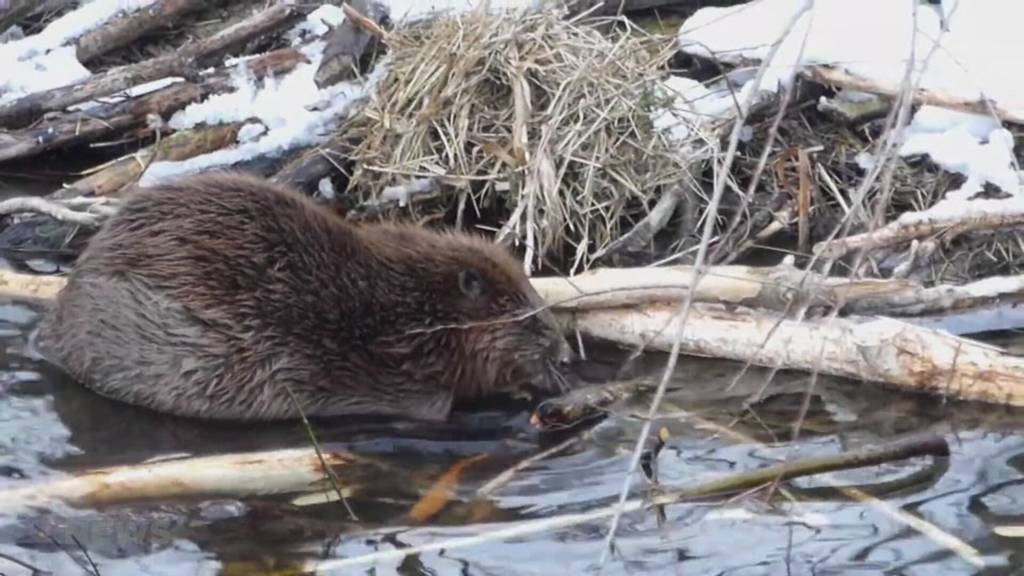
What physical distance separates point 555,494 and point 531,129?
186cm

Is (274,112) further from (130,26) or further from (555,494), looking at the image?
(555,494)

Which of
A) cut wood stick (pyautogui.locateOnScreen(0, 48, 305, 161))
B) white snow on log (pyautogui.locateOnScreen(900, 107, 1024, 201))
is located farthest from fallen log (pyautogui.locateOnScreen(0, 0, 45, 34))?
white snow on log (pyautogui.locateOnScreen(900, 107, 1024, 201))

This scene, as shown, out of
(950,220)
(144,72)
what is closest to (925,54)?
(950,220)

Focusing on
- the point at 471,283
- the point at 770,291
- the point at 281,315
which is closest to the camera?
the point at 281,315

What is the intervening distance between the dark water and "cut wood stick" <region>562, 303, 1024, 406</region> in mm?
52

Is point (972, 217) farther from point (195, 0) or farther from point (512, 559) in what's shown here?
point (195, 0)

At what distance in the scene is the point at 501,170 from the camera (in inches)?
217

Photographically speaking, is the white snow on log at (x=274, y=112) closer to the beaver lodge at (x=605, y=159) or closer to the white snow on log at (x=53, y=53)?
the beaver lodge at (x=605, y=159)

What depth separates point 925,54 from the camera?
20.3ft

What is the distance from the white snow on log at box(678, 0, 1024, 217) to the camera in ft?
18.4

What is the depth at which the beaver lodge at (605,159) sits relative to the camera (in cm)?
465

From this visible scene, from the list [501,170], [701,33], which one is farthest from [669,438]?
[701,33]

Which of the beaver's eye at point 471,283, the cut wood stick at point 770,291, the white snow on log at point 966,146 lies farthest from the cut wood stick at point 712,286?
the white snow on log at point 966,146

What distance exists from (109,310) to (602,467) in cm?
144
